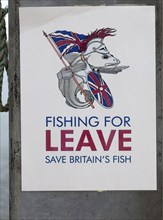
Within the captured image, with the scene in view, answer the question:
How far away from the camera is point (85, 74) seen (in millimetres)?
1214

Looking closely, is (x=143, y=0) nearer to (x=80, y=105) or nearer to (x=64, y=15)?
(x=64, y=15)

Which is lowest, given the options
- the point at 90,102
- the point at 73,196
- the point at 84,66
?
the point at 73,196

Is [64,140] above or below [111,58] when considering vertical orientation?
below

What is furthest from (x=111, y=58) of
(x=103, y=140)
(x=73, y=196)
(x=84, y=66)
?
(x=73, y=196)

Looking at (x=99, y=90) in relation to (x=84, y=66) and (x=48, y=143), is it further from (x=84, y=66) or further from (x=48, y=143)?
(x=48, y=143)

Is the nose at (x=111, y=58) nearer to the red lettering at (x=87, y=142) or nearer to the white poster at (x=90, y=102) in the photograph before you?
the white poster at (x=90, y=102)

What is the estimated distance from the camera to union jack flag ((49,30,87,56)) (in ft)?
3.95

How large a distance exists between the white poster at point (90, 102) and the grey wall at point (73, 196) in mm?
17

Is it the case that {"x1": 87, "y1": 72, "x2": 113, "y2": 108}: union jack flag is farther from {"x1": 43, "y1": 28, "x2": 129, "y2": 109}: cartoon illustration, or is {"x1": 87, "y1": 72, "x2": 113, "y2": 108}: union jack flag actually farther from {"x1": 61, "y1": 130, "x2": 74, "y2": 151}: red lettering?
{"x1": 61, "y1": 130, "x2": 74, "y2": 151}: red lettering

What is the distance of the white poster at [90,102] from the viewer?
1197mm

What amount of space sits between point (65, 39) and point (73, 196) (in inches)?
17.4

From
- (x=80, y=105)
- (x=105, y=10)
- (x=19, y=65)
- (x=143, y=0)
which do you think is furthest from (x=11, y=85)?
(x=143, y=0)

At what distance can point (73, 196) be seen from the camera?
3.95ft

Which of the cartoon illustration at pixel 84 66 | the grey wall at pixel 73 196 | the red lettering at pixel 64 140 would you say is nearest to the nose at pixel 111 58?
the cartoon illustration at pixel 84 66
